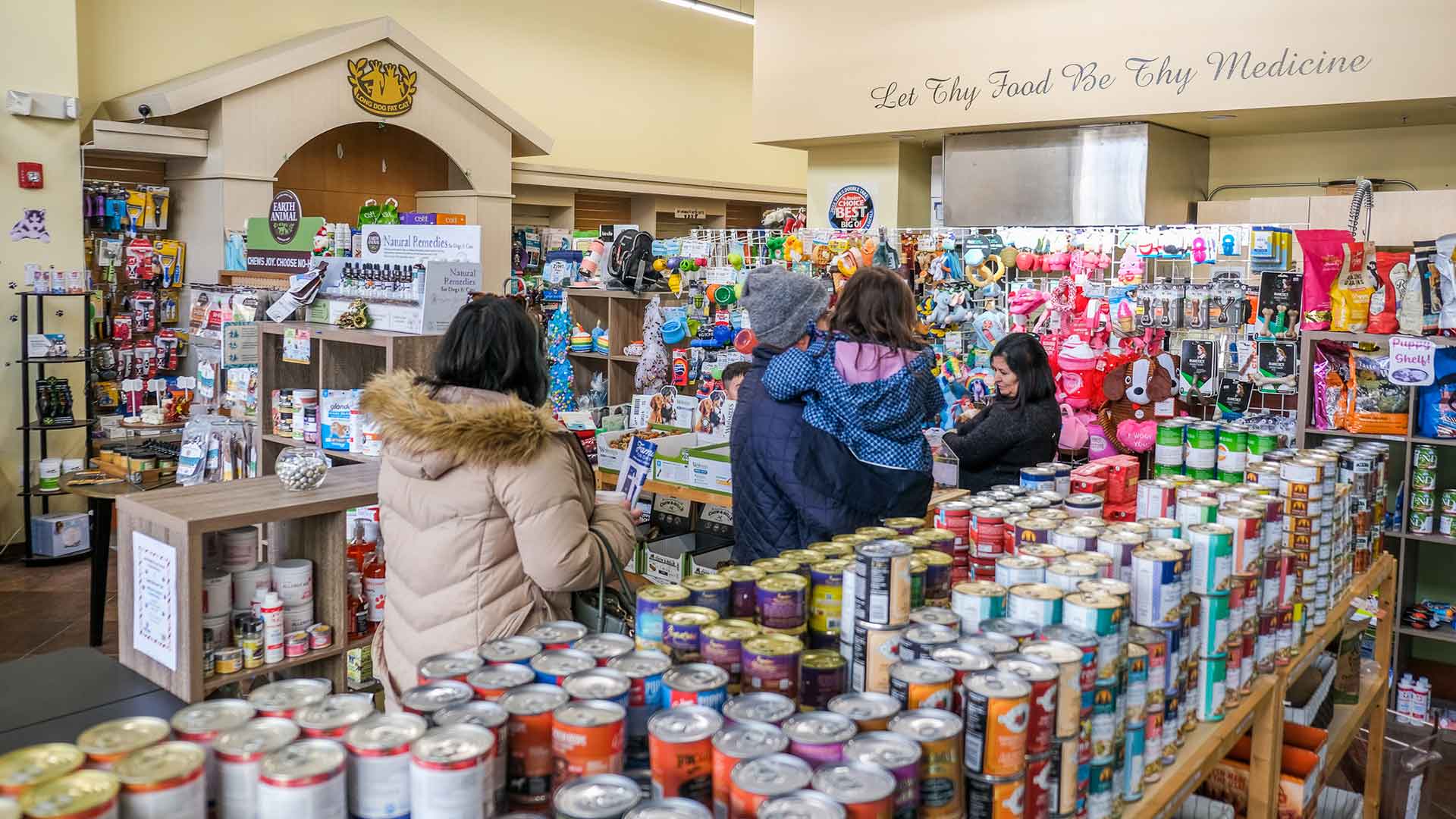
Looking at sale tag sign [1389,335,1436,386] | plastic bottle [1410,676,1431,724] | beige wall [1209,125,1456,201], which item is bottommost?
plastic bottle [1410,676,1431,724]

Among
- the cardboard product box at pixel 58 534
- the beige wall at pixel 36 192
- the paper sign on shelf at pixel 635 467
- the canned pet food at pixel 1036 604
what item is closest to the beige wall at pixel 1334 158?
the paper sign on shelf at pixel 635 467

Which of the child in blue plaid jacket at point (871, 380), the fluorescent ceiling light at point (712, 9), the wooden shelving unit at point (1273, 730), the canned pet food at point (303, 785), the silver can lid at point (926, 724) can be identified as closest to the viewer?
the canned pet food at point (303, 785)

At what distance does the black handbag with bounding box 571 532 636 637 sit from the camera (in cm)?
264

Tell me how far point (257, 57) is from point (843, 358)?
6.53m

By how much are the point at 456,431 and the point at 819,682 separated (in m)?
1.08

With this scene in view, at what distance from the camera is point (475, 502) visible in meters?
2.40

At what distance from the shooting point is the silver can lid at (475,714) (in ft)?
4.23

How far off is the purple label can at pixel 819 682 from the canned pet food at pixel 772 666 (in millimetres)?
21

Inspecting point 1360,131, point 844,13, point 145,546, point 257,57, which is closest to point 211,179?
point 257,57

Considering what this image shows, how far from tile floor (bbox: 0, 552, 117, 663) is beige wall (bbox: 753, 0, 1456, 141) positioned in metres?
4.93

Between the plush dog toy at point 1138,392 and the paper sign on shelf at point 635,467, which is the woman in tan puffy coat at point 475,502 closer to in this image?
the paper sign on shelf at point 635,467

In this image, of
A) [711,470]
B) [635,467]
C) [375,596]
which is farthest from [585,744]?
[711,470]

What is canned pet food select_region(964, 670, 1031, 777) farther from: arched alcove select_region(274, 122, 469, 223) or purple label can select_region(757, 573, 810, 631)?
arched alcove select_region(274, 122, 469, 223)

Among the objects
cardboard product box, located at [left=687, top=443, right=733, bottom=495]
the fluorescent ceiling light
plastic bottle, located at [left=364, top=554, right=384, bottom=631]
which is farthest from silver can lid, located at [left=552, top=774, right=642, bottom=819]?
the fluorescent ceiling light
